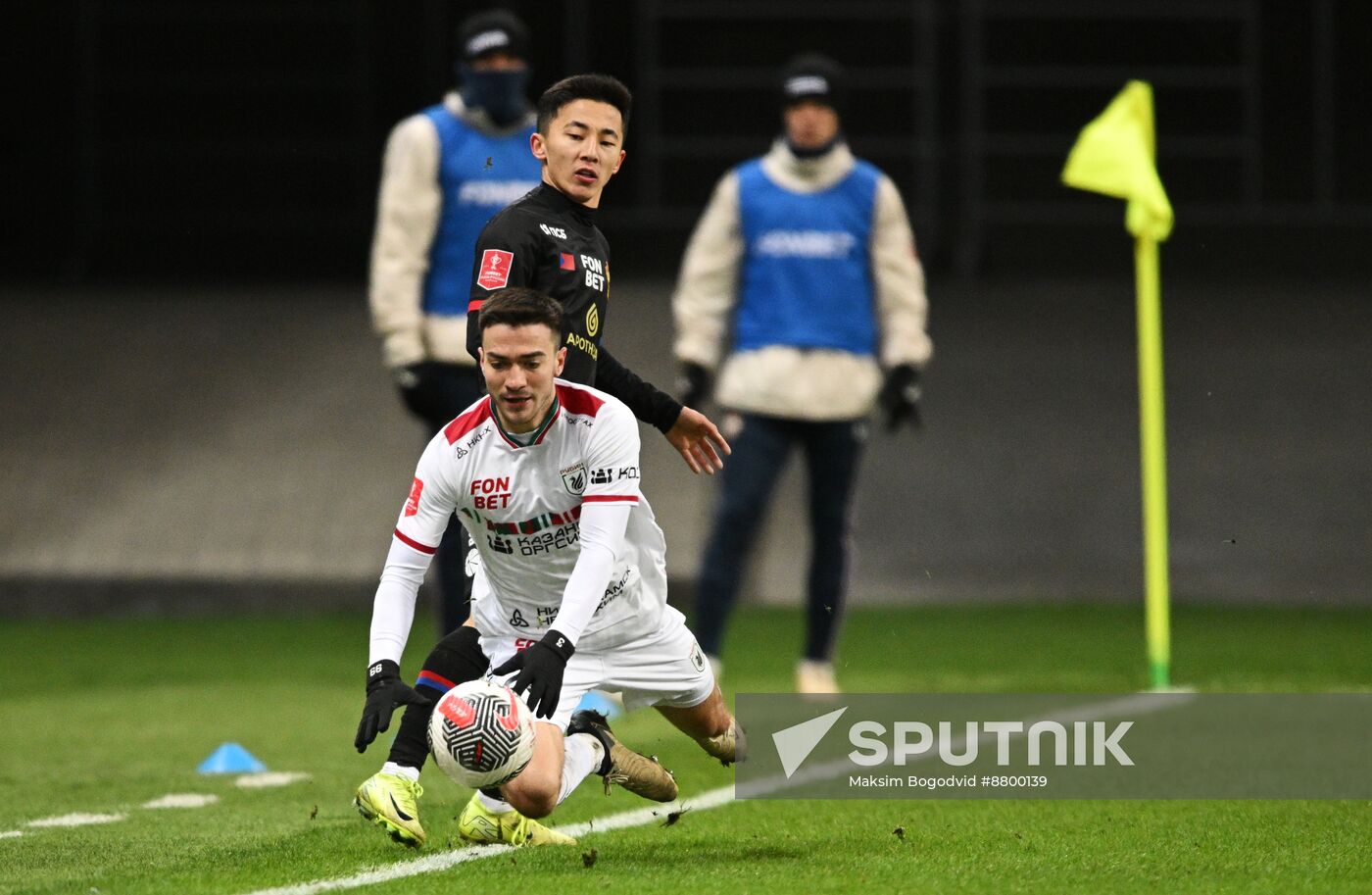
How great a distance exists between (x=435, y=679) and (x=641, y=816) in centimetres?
83

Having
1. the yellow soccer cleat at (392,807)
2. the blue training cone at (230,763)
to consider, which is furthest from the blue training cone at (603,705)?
the yellow soccer cleat at (392,807)

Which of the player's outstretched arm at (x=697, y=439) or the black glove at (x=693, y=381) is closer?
the player's outstretched arm at (x=697, y=439)

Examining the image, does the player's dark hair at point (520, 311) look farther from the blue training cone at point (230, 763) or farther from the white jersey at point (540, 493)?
the blue training cone at point (230, 763)

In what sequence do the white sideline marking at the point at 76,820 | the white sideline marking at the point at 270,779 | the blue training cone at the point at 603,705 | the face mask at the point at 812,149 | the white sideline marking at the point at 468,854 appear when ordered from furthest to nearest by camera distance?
the face mask at the point at 812,149 → the blue training cone at the point at 603,705 → the white sideline marking at the point at 270,779 → the white sideline marking at the point at 76,820 → the white sideline marking at the point at 468,854

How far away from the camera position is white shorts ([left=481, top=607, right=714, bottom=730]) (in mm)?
5336

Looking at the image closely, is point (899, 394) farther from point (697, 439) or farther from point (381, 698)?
point (381, 698)

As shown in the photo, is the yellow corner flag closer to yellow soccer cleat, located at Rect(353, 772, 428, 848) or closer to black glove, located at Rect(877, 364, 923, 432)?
black glove, located at Rect(877, 364, 923, 432)

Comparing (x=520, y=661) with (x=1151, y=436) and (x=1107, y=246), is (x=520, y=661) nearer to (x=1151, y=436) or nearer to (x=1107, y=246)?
(x=1151, y=436)

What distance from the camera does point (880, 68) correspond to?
20406 millimetres

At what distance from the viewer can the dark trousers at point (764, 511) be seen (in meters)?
8.13

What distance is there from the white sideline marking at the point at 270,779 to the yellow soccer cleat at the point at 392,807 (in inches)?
56.5

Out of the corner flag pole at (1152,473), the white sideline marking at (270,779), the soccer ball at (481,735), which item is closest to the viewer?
the soccer ball at (481,735)

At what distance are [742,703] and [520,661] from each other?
308 cm

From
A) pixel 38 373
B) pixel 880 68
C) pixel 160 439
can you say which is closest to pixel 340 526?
pixel 160 439
